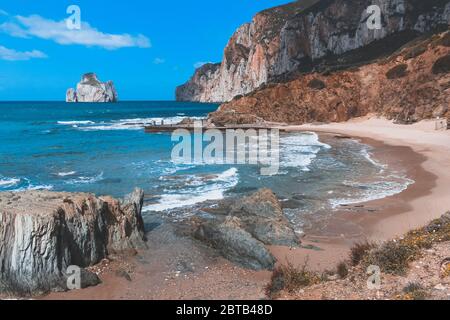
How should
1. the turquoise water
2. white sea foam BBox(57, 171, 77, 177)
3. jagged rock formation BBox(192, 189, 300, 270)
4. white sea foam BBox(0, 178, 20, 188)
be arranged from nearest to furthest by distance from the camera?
jagged rock formation BBox(192, 189, 300, 270)
the turquoise water
white sea foam BBox(0, 178, 20, 188)
white sea foam BBox(57, 171, 77, 177)

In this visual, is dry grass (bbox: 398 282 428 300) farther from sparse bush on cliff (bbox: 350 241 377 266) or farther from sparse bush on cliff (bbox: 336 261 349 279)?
sparse bush on cliff (bbox: 350 241 377 266)

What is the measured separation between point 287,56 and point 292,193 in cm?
8960

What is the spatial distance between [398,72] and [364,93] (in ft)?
17.6

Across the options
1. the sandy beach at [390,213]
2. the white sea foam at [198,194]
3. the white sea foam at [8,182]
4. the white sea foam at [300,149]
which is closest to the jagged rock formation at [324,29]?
the white sea foam at [300,149]

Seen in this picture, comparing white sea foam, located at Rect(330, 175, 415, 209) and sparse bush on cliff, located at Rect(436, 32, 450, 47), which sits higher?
sparse bush on cliff, located at Rect(436, 32, 450, 47)

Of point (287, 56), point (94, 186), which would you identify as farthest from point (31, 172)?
point (287, 56)

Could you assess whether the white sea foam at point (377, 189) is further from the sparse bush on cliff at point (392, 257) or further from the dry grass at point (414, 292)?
the dry grass at point (414, 292)

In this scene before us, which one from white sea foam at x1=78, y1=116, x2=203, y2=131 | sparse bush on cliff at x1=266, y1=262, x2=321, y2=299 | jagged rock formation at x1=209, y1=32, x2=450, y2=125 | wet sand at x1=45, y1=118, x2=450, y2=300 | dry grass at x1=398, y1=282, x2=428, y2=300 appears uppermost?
jagged rock formation at x1=209, y1=32, x2=450, y2=125

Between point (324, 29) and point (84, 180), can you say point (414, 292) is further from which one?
point (324, 29)

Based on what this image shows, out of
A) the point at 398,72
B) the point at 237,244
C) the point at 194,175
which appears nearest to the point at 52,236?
the point at 237,244

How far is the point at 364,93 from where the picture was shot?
59.4 meters

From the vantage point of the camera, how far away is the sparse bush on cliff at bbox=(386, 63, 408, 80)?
57.4 m

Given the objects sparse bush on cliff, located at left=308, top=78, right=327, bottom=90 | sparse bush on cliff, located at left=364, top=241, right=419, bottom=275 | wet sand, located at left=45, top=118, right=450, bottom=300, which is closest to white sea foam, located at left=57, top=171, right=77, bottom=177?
wet sand, located at left=45, top=118, right=450, bottom=300

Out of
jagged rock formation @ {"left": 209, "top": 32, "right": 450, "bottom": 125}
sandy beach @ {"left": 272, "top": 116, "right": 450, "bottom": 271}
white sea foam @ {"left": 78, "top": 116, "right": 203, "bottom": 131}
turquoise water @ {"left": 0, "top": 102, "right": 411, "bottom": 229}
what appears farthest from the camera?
white sea foam @ {"left": 78, "top": 116, "right": 203, "bottom": 131}
